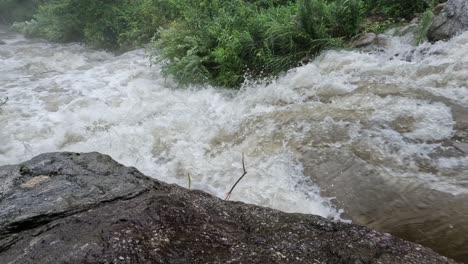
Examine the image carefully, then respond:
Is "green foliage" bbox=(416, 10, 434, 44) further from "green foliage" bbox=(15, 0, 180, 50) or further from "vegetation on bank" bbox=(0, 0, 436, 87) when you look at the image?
"green foliage" bbox=(15, 0, 180, 50)

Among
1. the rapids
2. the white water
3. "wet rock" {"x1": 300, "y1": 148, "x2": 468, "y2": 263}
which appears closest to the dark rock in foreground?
"wet rock" {"x1": 300, "y1": 148, "x2": 468, "y2": 263}

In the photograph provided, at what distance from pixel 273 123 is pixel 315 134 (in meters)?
0.74

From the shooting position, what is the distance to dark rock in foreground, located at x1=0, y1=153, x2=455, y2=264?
2.17 meters

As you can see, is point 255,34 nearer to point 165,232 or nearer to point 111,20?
point 165,232

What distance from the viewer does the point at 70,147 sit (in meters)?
5.96

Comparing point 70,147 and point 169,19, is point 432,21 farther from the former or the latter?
point 169,19

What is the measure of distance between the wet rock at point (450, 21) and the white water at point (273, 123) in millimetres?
283

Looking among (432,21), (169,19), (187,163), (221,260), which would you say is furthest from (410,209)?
(169,19)

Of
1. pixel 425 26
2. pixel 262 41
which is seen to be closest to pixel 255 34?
pixel 262 41

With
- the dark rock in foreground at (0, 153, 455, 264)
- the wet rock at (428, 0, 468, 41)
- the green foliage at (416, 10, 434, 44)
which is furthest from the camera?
the green foliage at (416, 10, 434, 44)

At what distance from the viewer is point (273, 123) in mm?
5293

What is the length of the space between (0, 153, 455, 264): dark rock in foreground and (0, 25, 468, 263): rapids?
118 cm

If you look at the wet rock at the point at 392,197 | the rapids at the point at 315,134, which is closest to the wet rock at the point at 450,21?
the rapids at the point at 315,134

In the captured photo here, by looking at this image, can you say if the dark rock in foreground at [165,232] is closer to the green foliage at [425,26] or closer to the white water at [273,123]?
the white water at [273,123]
